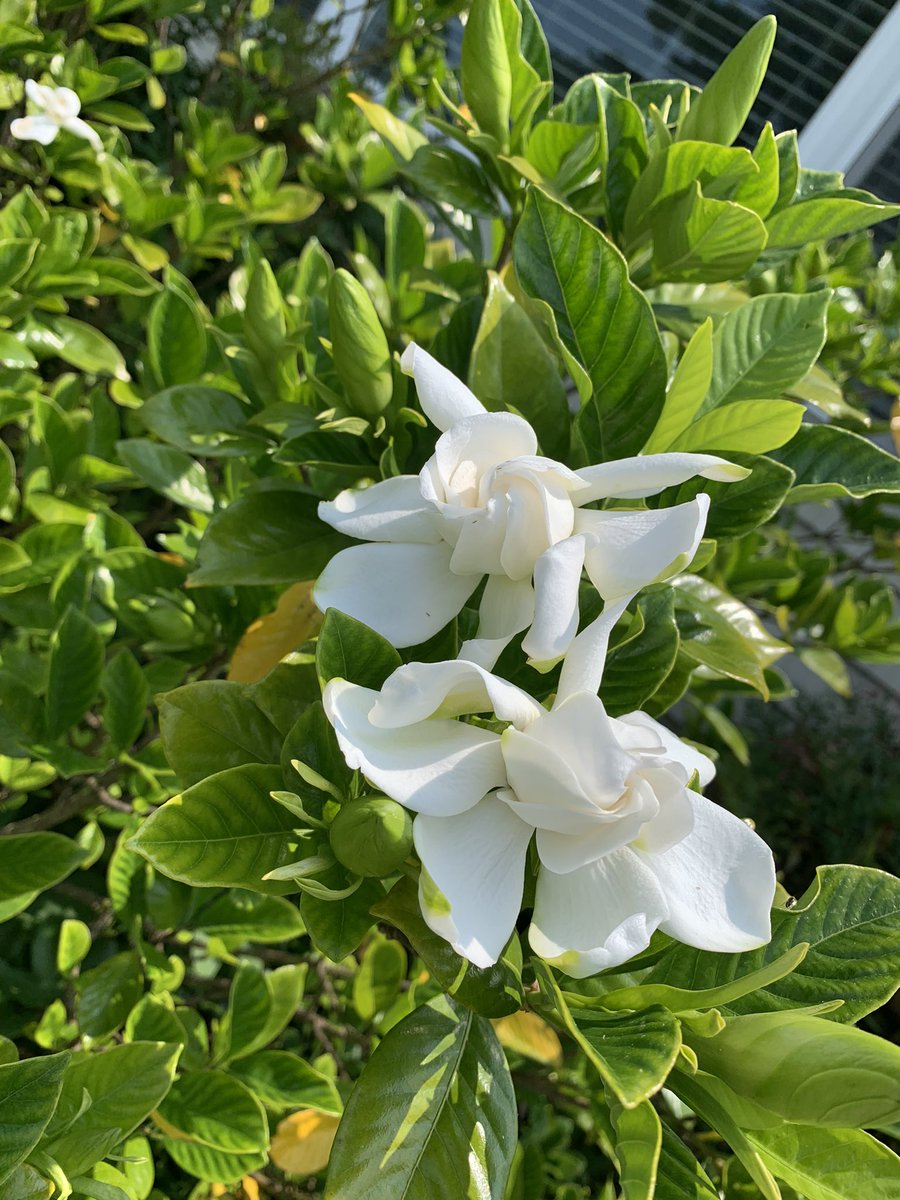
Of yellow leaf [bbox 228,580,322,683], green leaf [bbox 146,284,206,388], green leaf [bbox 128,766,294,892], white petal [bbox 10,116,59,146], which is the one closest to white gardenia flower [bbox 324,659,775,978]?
green leaf [bbox 128,766,294,892]

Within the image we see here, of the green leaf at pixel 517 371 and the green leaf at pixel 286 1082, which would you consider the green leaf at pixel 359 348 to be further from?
the green leaf at pixel 286 1082

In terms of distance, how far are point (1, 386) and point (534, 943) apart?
1128 millimetres

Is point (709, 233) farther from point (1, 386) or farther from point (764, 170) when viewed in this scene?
point (1, 386)

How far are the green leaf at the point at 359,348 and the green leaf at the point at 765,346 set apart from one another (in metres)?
0.25

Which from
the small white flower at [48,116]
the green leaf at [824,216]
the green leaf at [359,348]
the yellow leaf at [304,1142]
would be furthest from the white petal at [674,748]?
the small white flower at [48,116]

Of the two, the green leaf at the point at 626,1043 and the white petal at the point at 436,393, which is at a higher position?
the white petal at the point at 436,393

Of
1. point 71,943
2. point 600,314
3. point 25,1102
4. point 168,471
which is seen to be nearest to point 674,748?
point 600,314

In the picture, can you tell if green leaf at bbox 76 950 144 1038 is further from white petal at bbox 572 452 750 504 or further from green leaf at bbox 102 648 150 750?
white petal at bbox 572 452 750 504

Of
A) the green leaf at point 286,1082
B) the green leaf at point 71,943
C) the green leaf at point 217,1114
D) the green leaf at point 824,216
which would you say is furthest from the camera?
the green leaf at point 71,943

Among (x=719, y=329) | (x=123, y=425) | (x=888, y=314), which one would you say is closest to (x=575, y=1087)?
(x=719, y=329)

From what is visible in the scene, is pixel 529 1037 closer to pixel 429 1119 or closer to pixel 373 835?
pixel 429 1119

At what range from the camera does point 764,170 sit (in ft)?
2.28

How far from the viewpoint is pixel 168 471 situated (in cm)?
103

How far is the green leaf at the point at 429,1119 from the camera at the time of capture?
49cm
